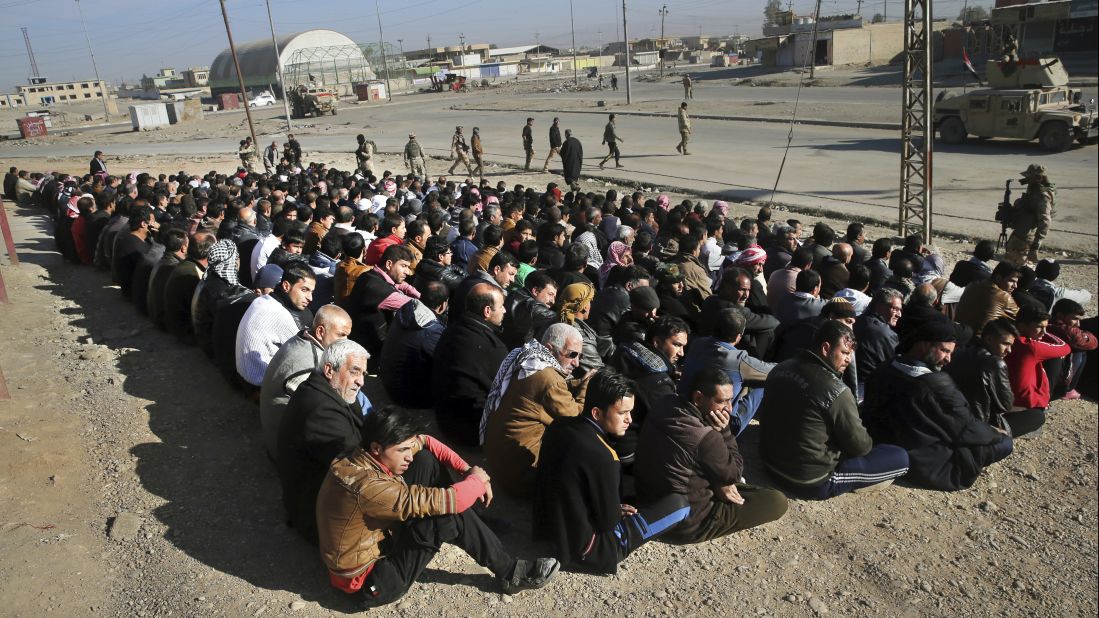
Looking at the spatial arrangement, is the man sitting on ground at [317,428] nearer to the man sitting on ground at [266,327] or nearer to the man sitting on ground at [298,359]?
the man sitting on ground at [298,359]

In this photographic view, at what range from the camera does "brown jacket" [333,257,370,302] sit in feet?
22.9

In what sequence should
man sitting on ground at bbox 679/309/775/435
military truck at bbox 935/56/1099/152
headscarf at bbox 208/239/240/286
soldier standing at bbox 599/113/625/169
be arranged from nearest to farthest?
1. man sitting on ground at bbox 679/309/775/435
2. headscarf at bbox 208/239/240/286
3. military truck at bbox 935/56/1099/152
4. soldier standing at bbox 599/113/625/169

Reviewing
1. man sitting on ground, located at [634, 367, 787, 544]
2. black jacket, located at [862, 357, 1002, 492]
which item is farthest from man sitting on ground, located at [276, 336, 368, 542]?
black jacket, located at [862, 357, 1002, 492]

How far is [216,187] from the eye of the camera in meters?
14.0

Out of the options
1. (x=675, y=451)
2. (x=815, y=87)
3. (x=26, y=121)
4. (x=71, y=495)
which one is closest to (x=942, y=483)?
(x=675, y=451)

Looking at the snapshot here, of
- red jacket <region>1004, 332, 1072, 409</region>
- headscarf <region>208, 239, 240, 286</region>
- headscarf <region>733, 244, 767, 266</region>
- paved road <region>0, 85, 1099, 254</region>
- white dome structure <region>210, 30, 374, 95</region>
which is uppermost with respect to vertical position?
white dome structure <region>210, 30, 374, 95</region>

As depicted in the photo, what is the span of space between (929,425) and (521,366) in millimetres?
2585

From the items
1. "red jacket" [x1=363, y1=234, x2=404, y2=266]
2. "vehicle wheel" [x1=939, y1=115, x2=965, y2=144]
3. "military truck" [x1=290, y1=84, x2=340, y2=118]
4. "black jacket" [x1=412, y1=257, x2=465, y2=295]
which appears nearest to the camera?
"black jacket" [x1=412, y1=257, x2=465, y2=295]

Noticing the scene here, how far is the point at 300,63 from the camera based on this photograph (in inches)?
3388

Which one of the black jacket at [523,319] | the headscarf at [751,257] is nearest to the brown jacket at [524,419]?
the black jacket at [523,319]

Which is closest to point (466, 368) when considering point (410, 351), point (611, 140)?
point (410, 351)

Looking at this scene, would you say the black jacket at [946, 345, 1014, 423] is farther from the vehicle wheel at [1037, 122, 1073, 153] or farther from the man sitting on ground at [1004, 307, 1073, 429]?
the vehicle wheel at [1037, 122, 1073, 153]

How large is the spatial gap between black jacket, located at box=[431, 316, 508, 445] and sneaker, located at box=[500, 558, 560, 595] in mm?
1429

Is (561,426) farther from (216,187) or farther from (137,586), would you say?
(216,187)
